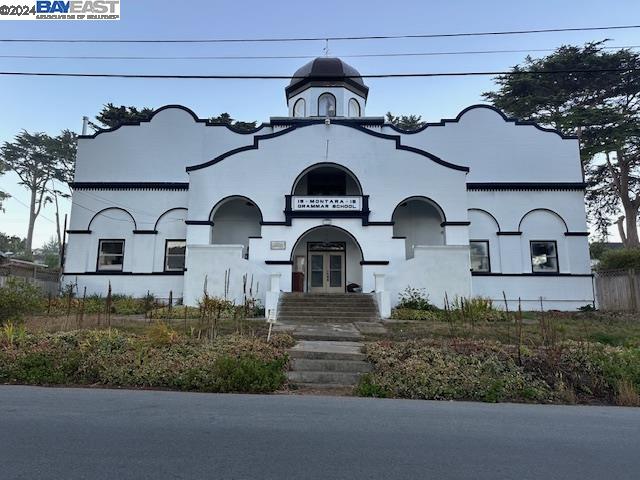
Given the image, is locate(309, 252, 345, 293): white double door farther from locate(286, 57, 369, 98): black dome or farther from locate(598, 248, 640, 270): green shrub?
locate(598, 248, 640, 270): green shrub

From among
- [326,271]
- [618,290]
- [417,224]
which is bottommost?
[618,290]

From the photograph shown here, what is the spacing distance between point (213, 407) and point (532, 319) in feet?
44.0

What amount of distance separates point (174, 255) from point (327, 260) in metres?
7.33

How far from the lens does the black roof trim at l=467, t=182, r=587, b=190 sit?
2053cm

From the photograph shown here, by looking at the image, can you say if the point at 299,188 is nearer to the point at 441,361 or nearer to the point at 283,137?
the point at 283,137

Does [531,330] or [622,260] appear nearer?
[531,330]

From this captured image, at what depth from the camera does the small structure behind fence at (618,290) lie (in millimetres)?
16562

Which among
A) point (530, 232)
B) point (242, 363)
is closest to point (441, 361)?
point (242, 363)

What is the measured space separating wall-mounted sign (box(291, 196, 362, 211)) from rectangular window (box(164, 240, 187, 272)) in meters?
6.01

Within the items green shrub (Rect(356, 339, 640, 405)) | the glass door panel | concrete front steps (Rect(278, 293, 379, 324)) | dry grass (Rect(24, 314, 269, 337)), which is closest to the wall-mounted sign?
the glass door panel

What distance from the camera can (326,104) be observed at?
23.9 metres

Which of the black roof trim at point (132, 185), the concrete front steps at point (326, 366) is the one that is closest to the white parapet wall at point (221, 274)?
the black roof trim at point (132, 185)

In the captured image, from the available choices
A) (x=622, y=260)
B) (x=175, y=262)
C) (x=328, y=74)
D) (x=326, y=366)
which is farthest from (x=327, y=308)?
(x=328, y=74)

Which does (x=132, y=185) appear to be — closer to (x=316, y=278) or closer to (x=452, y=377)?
(x=316, y=278)
